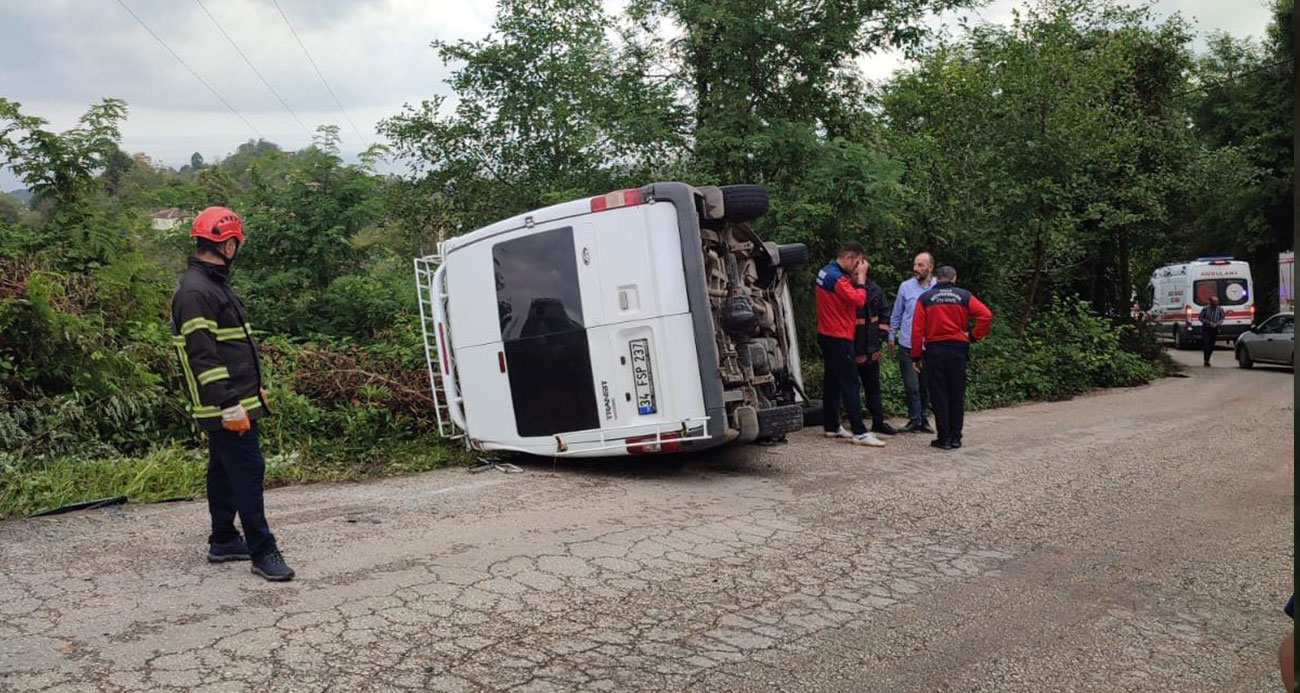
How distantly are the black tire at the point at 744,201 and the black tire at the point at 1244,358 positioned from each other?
18649 mm

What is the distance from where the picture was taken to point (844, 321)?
362 inches

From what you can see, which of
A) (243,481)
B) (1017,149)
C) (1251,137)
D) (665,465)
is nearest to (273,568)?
(243,481)

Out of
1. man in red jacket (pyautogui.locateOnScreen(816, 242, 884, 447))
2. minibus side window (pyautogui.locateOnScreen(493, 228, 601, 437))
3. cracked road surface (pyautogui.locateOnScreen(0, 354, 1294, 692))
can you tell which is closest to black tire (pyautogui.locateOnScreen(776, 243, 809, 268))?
man in red jacket (pyautogui.locateOnScreen(816, 242, 884, 447))

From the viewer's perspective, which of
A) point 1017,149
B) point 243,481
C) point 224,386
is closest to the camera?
point 224,386

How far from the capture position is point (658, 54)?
13094 mm

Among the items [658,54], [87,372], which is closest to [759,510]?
[87,372]

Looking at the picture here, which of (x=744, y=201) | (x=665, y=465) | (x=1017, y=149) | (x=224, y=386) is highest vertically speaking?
(x=1017, y=149)

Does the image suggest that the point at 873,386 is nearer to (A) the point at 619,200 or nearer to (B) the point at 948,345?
(B) the point at 948,345

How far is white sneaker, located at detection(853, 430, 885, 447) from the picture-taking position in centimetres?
934

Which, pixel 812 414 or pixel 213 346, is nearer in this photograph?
pixel 213 346

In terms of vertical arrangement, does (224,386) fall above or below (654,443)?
above

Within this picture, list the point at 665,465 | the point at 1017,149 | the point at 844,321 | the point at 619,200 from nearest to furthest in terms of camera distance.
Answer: the point at 619,200 → the point at 665,465 → the point at 844,321 → the point at 1017,149

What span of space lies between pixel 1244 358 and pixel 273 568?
23.2 meters

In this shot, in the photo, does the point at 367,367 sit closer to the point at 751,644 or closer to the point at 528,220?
the point at 528,220
